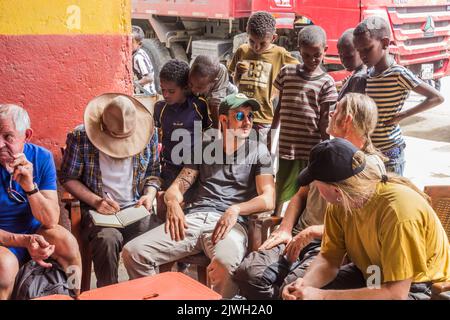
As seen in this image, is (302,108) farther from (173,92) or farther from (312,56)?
(173,92)

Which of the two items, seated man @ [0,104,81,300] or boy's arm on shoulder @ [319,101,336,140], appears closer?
seated man @ [0,104,81,300]

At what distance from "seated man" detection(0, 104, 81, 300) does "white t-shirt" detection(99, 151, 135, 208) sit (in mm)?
556

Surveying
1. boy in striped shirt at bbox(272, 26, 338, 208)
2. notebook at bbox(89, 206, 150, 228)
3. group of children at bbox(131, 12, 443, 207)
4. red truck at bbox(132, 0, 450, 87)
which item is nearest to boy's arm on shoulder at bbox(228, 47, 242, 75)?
group of children at bbox(131, 12, 443, 207)

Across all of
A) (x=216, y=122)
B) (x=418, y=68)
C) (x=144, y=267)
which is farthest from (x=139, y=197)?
(x=418, y=68)

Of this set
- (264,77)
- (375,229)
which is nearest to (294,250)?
(375,229)

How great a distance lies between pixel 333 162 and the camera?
9.11ft

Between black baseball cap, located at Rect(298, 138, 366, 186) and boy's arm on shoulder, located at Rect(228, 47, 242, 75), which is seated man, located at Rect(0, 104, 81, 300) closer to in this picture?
black baseball cap, located at Rect(298, 138, 366, 186)

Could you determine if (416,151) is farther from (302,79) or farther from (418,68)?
(302,79)

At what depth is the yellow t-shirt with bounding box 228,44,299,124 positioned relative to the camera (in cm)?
537

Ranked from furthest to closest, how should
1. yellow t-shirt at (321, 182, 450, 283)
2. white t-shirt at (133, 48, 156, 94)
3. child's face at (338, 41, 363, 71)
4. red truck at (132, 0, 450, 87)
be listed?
red truck at (132, 0, 450, 87) → white t-shirt at (133, 48, 156, 94) → child's face at (338, 41, 363, 71) → yellow t-shirt at (321, 182, 450, 283)

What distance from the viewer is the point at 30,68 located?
4324mm

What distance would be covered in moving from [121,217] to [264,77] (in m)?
1.94

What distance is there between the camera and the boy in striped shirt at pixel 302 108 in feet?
15.3
